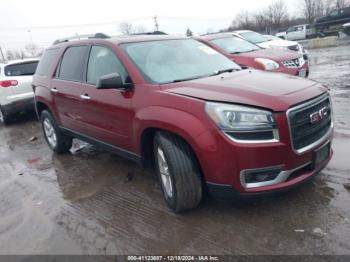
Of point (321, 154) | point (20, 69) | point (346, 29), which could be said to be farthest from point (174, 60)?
point (346, 29)

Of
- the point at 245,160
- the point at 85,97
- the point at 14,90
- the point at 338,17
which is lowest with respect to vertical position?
the point at 338,17

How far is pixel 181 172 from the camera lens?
133 inches

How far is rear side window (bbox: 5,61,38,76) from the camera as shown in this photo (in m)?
9.48

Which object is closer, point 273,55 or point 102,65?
point 102,65

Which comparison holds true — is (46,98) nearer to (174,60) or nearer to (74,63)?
(74,63)

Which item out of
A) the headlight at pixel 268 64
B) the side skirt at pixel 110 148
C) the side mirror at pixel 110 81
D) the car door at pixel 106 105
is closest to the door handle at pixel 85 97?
the car door at pixel 106 105

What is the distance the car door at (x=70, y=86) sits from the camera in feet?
16.2

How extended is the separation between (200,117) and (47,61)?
3949 mm

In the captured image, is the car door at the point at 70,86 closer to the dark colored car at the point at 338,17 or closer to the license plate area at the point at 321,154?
the license plate area at the point at 321,154

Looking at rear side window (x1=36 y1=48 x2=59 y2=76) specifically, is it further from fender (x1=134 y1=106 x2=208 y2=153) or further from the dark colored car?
the dark colored car

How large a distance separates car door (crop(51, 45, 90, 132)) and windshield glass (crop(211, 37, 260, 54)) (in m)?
4.93

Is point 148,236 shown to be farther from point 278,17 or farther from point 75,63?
point 278,17

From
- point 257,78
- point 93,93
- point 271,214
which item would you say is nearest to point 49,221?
point 93,93

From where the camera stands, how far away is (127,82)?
13.0ft
